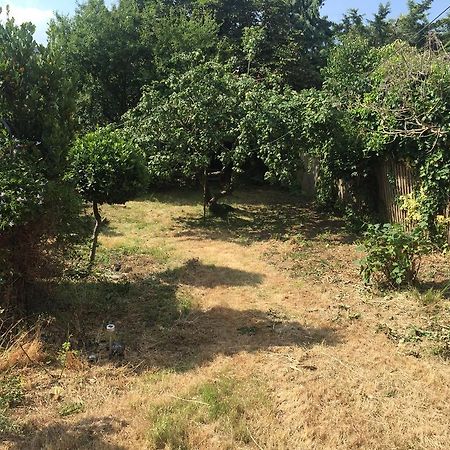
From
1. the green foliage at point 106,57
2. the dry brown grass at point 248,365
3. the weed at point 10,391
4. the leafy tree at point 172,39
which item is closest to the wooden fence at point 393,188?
the dry brown grass at point 248,365

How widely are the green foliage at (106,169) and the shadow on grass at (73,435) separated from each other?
12.7 ft

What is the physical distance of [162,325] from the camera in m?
5.02

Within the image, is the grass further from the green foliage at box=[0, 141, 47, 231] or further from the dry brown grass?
the green foliage at box=[0, 141, 47, 231]

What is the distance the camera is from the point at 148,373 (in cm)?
399

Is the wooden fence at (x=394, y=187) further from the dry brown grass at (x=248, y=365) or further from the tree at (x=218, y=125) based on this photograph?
the tree at (x=218, y=125)

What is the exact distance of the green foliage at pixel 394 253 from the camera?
5.77m

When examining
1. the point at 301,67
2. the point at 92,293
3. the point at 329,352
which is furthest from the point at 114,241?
the point at 301,67

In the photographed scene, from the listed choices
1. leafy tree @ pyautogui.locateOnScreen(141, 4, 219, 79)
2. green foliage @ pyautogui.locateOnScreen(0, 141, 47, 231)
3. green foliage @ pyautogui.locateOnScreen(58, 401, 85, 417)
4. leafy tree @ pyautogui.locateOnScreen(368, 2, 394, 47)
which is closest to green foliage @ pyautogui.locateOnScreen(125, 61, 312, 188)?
leafy tree @ pyautogui.locateOnScreen(141, 4, 219, 79)

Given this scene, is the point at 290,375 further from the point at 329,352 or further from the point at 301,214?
the point at 301,214

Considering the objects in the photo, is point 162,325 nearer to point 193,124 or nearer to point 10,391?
point 10,391

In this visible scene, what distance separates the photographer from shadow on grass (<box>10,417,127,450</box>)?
9.93 ft

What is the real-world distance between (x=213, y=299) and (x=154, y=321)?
1.01 meters

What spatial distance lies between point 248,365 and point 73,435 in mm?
1604

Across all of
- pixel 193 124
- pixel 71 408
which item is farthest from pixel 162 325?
pixel 193 124
